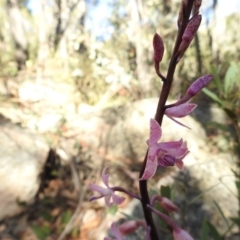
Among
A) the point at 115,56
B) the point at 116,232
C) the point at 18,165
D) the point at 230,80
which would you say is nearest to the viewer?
the point at 116,232

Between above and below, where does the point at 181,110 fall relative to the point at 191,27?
below

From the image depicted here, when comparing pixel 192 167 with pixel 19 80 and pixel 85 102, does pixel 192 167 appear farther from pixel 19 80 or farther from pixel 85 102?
pixel 19 80

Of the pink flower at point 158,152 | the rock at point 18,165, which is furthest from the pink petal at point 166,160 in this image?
the rock at point 18,165

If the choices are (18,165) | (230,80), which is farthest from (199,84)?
(18,165)

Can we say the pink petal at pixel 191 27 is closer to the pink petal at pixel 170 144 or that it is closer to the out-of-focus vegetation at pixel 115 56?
the pink petal at pixel 170 144

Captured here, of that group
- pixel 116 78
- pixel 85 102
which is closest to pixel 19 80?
pixel 85 102

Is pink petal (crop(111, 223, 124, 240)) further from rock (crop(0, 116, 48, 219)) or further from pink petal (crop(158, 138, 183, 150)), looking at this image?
rock (crop(0, 116, 48, 219))

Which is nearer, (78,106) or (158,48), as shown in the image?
(158,48)

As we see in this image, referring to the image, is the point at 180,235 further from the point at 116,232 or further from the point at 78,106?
the point at 78,106
